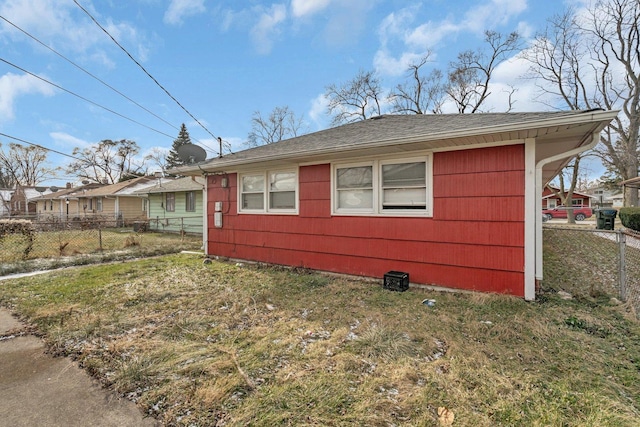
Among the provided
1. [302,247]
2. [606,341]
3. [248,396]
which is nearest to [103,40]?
[302,247]

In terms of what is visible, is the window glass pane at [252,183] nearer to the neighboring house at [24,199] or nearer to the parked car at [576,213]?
the parked car at [576,213]

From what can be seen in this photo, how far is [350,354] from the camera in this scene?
8.45 feet

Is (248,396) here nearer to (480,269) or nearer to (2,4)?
(480,269)

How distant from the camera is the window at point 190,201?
14288mm

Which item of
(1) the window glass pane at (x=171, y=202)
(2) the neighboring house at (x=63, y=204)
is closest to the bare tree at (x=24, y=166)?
(2) the neighboring house at (x=63, y=204)

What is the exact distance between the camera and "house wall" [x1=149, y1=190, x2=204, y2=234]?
13836mm

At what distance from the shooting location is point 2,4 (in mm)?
5434

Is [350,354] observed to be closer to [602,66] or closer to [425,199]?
[425,199]

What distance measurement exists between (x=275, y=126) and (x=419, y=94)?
12890mm

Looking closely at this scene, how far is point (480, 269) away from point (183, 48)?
396 inches

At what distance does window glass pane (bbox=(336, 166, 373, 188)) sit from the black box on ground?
Answer: 1565 mm

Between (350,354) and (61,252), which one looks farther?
(61,252)

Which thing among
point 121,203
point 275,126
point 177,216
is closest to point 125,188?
point 121,203

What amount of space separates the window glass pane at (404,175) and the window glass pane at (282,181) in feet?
6.55
